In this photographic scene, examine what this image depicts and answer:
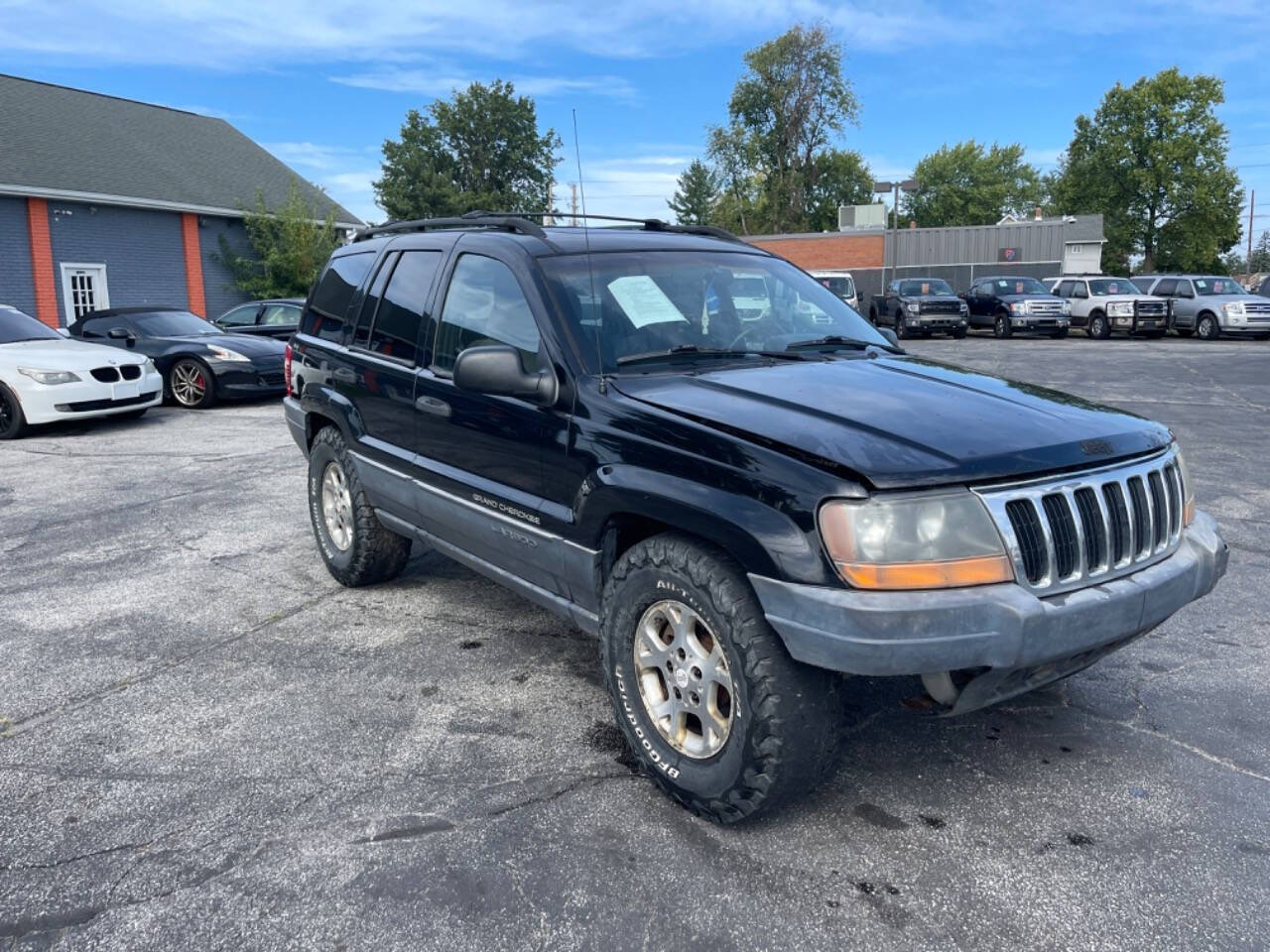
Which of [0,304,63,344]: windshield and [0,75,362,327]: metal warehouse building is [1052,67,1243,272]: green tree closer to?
[0,75,362,327]: metal warehouse building

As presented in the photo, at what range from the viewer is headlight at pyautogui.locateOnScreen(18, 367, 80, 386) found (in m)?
10.7

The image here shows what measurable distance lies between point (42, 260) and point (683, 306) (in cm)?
2384

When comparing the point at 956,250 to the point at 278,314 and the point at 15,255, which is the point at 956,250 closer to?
the point at 278,314

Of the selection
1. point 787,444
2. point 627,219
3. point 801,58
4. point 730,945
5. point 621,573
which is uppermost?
point 801,58

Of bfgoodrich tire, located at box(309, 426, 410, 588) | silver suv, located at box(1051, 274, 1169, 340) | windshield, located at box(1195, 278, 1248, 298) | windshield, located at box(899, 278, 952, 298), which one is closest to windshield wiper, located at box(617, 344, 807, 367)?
bfgoodrich tire, located at box(309, 426, 410, 588)

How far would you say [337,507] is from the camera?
5418 mm

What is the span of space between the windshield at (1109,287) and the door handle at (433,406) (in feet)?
92.2

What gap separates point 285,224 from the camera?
28.1m

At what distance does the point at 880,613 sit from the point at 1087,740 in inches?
59.2

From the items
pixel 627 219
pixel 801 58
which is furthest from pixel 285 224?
pixel 801 58

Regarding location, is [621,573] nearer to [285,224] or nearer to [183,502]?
[183,502]

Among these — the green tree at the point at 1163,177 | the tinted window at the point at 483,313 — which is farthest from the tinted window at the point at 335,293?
the green tree at the point at 1163,177

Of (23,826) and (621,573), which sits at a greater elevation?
(621,573)

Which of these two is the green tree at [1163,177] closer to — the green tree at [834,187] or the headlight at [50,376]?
the green tree at [834,187]
